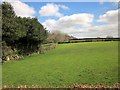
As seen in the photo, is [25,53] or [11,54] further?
[25,53]

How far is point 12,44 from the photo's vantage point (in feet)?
113

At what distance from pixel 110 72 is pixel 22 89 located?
8034 millimetres

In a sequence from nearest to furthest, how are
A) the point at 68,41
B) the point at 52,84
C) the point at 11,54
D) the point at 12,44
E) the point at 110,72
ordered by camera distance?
the point at 52,84
the point at 110,72
the point at 11,54
the point at 12,44
the point at 68,41

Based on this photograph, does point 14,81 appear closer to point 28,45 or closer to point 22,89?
point 22,89

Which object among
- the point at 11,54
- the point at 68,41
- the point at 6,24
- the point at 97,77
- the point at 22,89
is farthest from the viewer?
the point at 68,41

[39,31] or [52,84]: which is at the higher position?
[39,31]

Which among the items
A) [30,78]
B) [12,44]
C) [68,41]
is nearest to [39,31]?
[12,44]

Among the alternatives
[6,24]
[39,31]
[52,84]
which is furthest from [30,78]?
[39,31]

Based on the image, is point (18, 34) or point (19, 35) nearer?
point (18, 34)

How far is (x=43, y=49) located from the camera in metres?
41.3

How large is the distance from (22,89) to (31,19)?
102 feet

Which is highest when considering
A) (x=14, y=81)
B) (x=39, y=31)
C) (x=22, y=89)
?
(x=39, y=31)

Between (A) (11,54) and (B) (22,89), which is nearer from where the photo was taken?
(B) (22,89)

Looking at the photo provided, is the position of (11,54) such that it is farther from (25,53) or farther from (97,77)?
(97,77)
